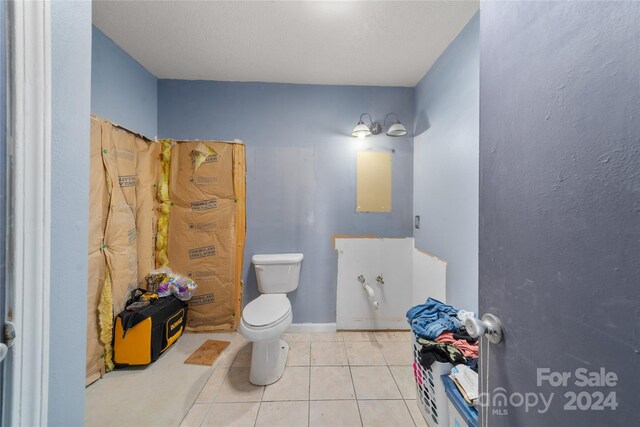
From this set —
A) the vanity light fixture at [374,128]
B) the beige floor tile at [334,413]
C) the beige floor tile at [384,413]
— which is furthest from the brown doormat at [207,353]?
the vanity light fixture at [374,128]

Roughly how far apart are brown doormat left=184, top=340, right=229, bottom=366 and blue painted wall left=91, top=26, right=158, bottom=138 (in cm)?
184

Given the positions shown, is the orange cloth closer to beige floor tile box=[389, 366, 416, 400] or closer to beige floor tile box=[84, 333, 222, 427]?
beige floor tile box=[389, 366, 416, 400]

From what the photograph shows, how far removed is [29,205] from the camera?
457mm

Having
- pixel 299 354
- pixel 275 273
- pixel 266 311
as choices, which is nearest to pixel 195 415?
pixel 266 311

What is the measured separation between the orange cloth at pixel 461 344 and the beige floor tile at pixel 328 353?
0.89 metres

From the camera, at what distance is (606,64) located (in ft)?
1.20

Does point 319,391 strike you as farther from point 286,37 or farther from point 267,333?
point 286,37

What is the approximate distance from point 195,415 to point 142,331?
0.68m

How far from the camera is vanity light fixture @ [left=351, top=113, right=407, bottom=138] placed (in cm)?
194

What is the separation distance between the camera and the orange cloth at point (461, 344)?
1.06 meters

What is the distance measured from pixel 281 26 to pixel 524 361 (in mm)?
1939

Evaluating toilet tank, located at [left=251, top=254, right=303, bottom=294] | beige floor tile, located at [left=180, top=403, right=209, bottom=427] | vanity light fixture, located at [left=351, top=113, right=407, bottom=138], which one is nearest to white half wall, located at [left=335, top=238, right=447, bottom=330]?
toilet tank, located at [left=251, top=254, right=303, bottom=294]

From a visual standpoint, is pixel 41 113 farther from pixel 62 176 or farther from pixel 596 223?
pixel 596 223

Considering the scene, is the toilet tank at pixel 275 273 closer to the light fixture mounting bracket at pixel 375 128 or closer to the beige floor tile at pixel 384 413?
the beige floor tile at pixel 384 413
